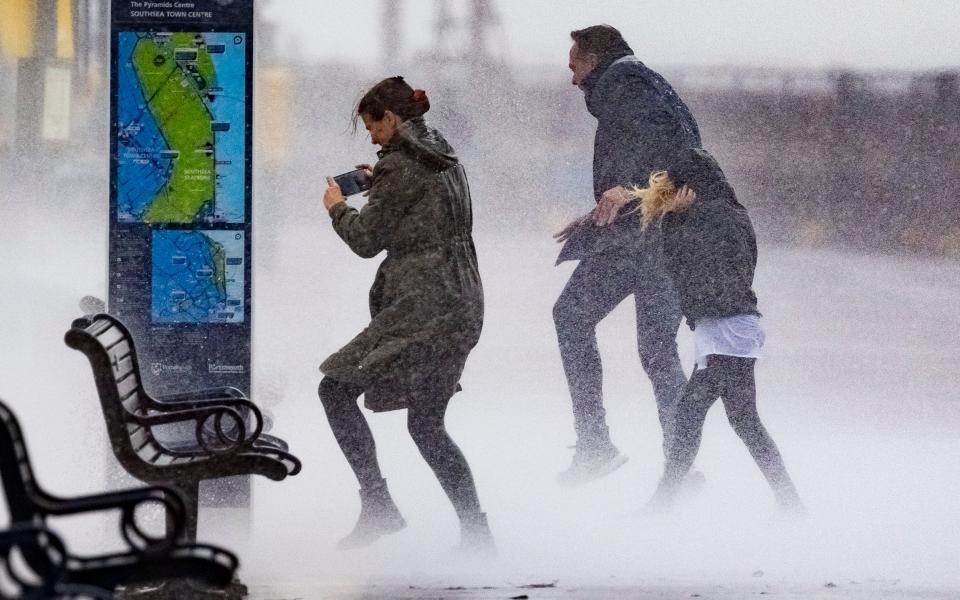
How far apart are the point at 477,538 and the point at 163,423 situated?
1.49 meters

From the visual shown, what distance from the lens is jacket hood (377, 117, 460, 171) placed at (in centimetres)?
569

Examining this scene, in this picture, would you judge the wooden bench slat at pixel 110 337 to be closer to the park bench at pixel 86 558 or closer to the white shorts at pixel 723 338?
the park bench at pixel 86 558

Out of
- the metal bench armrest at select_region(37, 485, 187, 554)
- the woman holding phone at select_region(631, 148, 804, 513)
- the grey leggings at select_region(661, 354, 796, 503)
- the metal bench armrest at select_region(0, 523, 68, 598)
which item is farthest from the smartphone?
the metal bench armrest at select_region(0, 523, 68, 598)

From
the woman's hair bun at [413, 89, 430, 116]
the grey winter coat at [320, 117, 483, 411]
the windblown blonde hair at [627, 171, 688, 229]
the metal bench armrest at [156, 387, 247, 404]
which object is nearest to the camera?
the metal bench armrest at [156, 387, 247, 404]

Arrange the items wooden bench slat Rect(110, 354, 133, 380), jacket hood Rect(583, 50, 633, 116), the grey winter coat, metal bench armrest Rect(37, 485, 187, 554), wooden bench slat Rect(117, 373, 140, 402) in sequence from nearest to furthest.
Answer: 1. metal bench armrest Rect(37, 485, 187, 554)
2. wooden bench slat Rect(110, 354, 133, 380)
3. wooden bench slat Rect(117, 373, 140, 402)
4. the grey winter coat
5. jacket hood Rect(583, 50, 633, 116)

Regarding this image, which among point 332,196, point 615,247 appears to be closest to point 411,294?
point 332,196

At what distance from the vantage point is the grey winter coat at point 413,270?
569 centimetres

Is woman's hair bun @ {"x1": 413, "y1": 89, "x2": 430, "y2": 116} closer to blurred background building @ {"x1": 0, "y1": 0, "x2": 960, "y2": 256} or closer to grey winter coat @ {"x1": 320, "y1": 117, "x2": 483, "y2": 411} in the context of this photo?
grey winter coat @ {"x1": 320, "y1": 117, "x2": 483, "y2": 411}

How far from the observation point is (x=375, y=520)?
19.6ft

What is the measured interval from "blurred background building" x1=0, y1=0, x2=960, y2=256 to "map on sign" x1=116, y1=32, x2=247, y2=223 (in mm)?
373

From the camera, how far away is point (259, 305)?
6527 mm

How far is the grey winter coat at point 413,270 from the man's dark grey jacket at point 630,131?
771 millimetres

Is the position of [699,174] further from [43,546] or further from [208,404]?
[43,546]

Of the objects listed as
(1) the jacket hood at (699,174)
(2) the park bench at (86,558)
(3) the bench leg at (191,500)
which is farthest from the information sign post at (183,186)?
(2) the park bench at (86,558)
